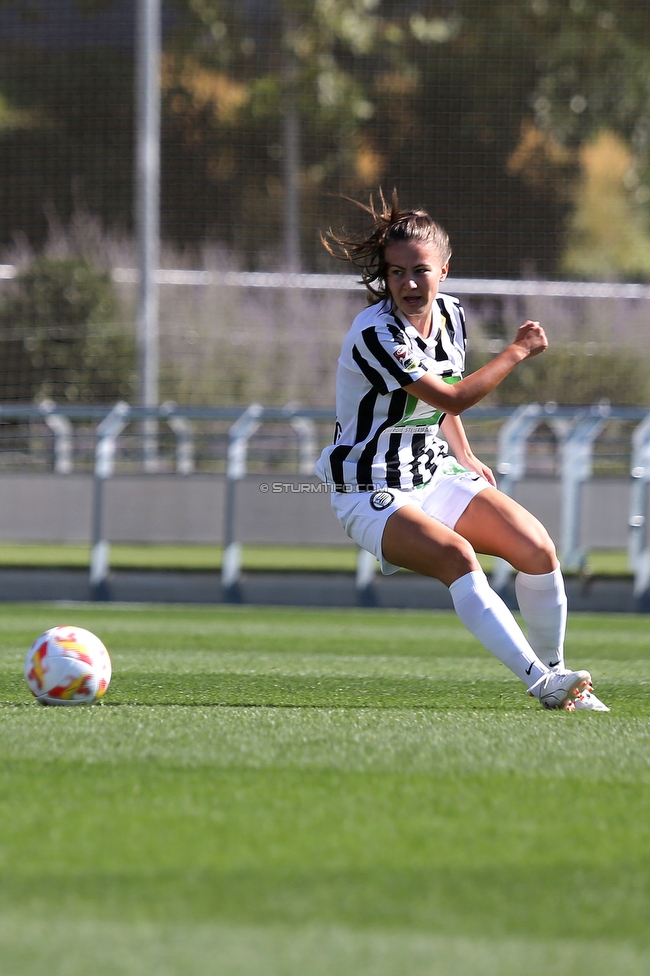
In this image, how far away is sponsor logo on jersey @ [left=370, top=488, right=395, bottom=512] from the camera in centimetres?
471

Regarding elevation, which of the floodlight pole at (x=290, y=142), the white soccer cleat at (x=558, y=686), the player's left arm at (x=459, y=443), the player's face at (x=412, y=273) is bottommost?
the white soccer cleat at (x=558, y=686)

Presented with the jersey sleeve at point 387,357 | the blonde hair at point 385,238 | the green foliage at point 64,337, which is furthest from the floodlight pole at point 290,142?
the jersey sleeve at point 387,357

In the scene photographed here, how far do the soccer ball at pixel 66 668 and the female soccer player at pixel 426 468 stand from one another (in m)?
0.98

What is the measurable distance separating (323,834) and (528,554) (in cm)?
208

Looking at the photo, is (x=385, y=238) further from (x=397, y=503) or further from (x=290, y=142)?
(x=290, y=142)

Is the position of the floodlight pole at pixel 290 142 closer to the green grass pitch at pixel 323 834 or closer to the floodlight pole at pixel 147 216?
the floodlight pole at pixel 147 216

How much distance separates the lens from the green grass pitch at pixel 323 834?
220 cm

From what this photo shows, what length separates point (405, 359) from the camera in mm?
4680

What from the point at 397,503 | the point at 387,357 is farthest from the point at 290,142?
the point at 397,503

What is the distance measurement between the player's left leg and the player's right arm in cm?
37

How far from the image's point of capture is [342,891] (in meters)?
2.50

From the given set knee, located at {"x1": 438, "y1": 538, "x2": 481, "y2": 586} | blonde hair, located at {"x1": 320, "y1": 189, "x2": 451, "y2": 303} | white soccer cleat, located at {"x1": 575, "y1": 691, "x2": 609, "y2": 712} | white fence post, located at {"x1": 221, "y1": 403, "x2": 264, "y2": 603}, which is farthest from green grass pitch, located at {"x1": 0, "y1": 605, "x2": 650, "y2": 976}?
white fence post, located at {"x1": 221, "y1": 403, "x2": 264, "y2": 603}

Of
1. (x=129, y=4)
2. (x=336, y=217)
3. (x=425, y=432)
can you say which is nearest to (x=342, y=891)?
(x=425, y=432)

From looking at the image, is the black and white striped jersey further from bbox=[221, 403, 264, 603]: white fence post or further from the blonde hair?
bbox=[221, 403, 264, 603]: white fence post
